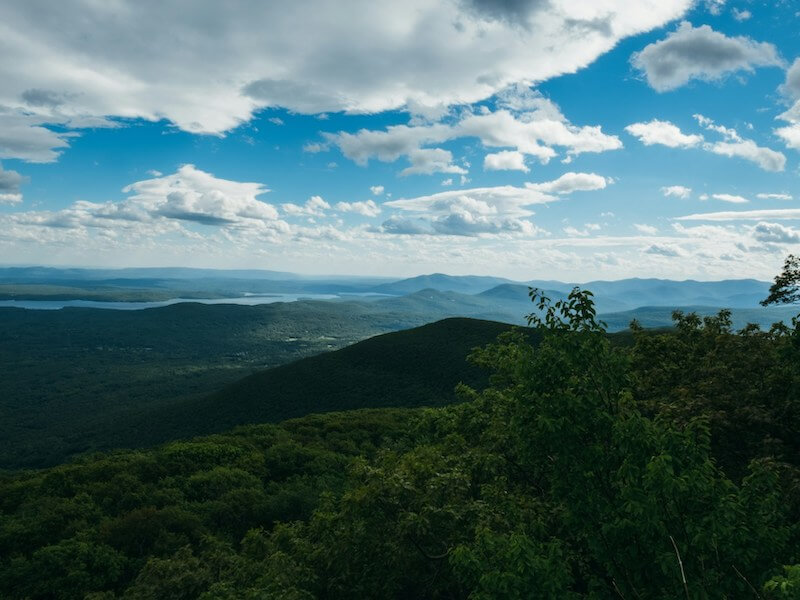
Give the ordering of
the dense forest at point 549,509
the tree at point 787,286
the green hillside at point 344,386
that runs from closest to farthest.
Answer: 1. the dense forest at point 549,509
2. the tree at point 787,286
3. the green hillside at point 344,386

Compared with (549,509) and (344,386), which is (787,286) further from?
(344,386)

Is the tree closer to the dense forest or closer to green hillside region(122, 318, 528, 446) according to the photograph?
the dense forest

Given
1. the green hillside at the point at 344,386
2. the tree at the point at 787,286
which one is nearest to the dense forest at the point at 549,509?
the tree at the point at 787,286

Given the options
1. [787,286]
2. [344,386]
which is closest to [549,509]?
[787,286]

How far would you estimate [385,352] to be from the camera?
162 meters

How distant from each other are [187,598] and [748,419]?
78.9 feet

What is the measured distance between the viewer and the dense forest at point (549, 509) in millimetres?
9422

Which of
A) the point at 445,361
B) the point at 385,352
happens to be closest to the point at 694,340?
the point at 445,361

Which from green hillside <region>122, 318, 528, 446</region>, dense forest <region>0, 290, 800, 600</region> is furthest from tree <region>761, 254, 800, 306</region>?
green hillside <region>122, 318, 528, 446</region>

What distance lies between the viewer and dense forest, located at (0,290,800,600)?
9422 millimetres

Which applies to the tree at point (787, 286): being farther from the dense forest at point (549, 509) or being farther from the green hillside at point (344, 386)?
the green hillside at point (344, 386)

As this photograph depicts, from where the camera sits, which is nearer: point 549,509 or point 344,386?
point 549,509

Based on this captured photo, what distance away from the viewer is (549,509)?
14602 millimetres

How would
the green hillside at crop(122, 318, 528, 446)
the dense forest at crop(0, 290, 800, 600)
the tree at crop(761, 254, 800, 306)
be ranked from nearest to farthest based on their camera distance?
1. the dense forest at crop(0, 290, 800, 600)
2. the tree at crop(761, 254, 800, 306)
3. the green hillside at crop(122, 318, 528, 446)
